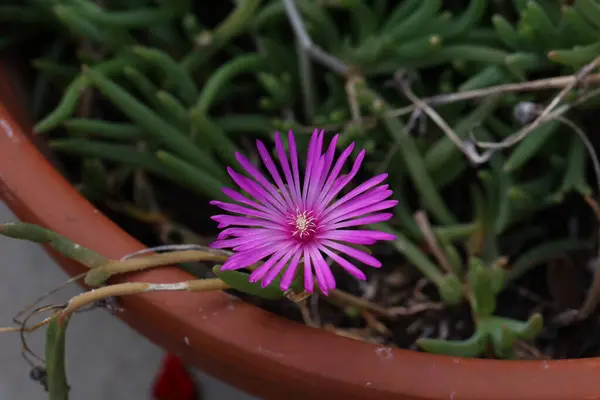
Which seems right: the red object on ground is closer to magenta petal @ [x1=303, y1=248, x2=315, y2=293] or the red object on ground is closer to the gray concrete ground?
the gray concrete ground

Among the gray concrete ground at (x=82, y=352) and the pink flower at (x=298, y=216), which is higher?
the pink flower at (x=298, y=216)

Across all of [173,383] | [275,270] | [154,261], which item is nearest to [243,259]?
[275,270]

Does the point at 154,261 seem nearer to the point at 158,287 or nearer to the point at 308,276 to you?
the point at 158,287

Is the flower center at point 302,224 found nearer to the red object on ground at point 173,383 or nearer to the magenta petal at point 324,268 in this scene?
the magenta petal at point 324,268

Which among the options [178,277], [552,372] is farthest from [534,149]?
[178,277]

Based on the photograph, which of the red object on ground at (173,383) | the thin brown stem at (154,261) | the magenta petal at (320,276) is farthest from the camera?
the red object on ground at (173,383)

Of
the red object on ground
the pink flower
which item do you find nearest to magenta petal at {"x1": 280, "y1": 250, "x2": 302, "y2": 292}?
the pink flower

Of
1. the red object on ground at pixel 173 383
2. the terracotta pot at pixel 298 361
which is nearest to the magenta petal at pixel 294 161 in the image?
the terracotta pot at pixel 298 361

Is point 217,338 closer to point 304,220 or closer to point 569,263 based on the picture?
point 304,220
